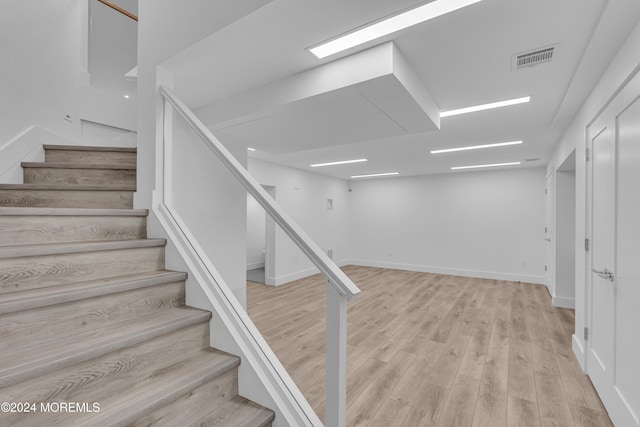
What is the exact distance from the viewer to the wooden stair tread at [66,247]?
127 centimetres

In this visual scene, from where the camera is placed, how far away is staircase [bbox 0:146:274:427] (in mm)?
1009

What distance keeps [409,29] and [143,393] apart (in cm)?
228

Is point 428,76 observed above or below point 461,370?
above

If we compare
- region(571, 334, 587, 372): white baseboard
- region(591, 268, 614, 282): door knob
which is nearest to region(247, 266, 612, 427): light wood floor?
region(571, 334, 587, 372): white baseboard

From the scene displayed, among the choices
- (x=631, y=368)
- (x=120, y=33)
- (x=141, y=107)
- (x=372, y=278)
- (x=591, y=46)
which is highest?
(x=120, y=33)

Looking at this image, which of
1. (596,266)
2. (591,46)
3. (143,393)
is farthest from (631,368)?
(143,393)

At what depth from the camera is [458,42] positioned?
1781 millimetres

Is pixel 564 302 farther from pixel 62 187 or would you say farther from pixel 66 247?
pixel 62 187

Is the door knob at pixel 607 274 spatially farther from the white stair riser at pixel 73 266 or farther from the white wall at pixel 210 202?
the white wall at pixel 210 202

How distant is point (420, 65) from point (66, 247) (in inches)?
97.5

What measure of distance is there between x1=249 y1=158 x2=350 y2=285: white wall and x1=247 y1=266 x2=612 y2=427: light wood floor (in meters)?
1.07

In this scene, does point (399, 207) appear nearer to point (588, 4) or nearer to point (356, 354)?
point (356, 354)

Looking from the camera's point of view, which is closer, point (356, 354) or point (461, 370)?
point (461, 370)

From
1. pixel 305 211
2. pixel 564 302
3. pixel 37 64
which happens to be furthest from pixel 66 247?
pixel 564 302
